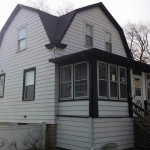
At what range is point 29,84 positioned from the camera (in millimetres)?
13828

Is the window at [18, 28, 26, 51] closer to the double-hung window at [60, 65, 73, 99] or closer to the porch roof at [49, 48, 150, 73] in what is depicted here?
the porch roof at [49, 48, 150, 73]

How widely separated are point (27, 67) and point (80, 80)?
4321 mm

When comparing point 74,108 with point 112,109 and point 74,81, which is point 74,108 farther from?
point 112,109

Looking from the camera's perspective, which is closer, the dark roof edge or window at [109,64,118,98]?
window at [109,64,118,98]

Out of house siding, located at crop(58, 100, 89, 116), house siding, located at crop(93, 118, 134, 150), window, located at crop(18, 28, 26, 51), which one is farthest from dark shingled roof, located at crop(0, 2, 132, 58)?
house siding, located at crop(93, 118, 134, 150)

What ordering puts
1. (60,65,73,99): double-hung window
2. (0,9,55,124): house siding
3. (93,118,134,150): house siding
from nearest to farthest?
(93,118,134,150): house siding → (60,65,73,99): double-hung window → (0,9,55,124): house siding

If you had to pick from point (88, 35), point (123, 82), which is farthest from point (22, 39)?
point (123, 82)

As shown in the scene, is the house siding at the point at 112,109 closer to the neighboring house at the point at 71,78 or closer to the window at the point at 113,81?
the neighboring house at the point at 71,78

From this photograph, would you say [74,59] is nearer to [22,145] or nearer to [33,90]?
[33,90]

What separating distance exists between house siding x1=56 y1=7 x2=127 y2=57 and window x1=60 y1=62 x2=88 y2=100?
4.01 ft

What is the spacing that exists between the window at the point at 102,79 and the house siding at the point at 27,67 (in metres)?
2.45

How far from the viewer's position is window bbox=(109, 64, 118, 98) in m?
11.4

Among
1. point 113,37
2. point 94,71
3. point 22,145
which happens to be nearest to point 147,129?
point 94,71

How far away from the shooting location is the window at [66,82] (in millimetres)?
11523
